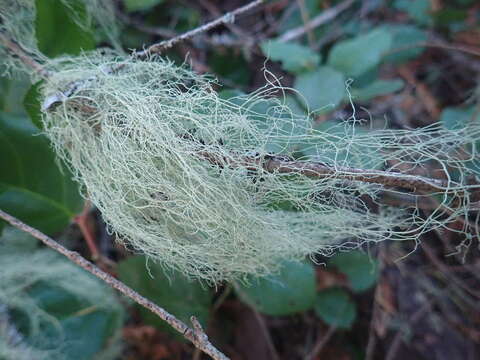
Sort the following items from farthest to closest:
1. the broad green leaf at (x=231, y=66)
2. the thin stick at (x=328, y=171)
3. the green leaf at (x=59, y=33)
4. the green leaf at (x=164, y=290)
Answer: the broad green leaf at (x=231, y=66) → the green leaf at (x=164, y=290) → the green leaf at (x=59, y=33) → the thin stick at (x=328, y=171)

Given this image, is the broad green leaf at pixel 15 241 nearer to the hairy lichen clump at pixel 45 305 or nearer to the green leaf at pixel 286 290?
the hairy lichen clump at pixel 45 305

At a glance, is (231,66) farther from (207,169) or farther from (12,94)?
(207,169)

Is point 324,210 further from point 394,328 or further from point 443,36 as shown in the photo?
point 443,36

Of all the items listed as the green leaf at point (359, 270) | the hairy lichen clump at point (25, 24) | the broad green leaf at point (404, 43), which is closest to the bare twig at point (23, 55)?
the hairy lichen clump at point (25, 24)

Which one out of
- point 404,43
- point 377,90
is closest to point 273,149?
point 377,90

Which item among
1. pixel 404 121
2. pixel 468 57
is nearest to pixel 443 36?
pixel 468 57

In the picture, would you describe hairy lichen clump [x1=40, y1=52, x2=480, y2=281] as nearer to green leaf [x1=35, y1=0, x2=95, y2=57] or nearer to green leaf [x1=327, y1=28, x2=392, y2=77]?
green leaf [x1=35, y1=0, x2=95, y2=57]
